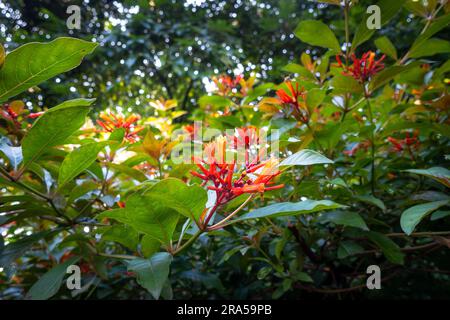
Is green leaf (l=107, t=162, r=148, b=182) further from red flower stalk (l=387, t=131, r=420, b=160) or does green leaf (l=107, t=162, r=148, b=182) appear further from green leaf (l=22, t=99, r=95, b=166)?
red flower stalk (l=387, t=131, r=420, b=160)

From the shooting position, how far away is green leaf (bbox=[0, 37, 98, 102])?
1.85 ft

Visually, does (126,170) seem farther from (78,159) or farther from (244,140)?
(244,140)

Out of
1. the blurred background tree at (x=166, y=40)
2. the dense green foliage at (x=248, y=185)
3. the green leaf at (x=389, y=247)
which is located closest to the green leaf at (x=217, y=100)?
the dense green foliage at (x=248, y=185)

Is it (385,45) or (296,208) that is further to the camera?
(385,45)

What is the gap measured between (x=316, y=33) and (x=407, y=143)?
1.43ft

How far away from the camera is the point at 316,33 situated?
3.25ft

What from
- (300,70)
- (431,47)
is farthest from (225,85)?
(431,47)

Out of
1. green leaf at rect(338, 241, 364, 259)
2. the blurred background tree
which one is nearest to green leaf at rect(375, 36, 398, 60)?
green leaf at rect(338, 241, 364, 259)

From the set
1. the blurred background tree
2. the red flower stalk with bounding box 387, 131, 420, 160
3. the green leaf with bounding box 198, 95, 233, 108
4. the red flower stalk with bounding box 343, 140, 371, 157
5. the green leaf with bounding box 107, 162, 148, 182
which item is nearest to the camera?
the green leaf with bounding box 107, 162, 148, 182

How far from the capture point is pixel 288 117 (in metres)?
1.02

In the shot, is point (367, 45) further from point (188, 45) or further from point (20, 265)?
point (20, 265)

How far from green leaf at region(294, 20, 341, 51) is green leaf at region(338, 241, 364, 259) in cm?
55

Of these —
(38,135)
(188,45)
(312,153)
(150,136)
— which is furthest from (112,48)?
(312,153)

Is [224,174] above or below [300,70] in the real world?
below
